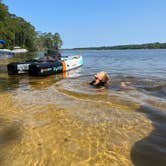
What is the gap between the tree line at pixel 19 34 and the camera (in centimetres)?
4867

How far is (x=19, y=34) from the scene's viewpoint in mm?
63656

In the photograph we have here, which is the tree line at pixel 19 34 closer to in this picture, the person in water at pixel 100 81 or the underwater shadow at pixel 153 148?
the person in water at pixel 100 81

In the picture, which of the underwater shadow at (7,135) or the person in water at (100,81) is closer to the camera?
the underwater shadow at (7,135)

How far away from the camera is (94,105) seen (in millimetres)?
5512

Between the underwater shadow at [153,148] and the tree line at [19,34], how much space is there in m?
41.7

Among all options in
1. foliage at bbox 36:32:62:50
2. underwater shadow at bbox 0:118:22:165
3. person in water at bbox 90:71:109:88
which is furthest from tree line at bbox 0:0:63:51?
underwater shadow at bbox 0:118:22:165

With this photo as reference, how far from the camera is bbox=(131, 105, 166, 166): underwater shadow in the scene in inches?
114

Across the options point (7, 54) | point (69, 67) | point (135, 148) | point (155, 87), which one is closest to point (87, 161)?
point (135, 148)

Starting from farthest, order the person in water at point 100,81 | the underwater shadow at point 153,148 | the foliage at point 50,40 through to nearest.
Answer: the foliage at point 50,40
the person in water at point 100,81
the underwater shadow at point 153,148

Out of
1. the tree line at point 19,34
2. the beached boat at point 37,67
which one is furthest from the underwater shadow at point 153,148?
the tree line at point 19,34

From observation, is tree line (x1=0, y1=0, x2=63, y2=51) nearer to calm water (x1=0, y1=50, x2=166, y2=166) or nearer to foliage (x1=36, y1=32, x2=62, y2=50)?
foliage (x1=36, y1=32, x2=62, y2=50)

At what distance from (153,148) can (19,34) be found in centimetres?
6500

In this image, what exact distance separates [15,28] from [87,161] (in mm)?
60213

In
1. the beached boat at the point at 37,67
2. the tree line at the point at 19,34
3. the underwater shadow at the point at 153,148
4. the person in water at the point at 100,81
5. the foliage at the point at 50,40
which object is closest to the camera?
the underwater shadow at the point at 153,148
